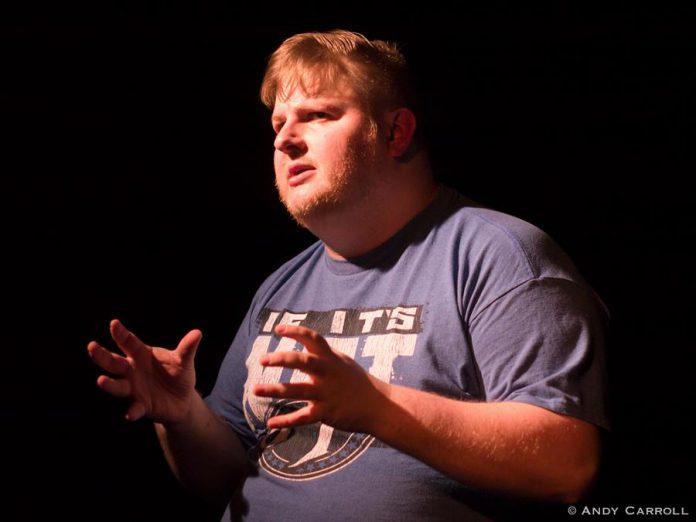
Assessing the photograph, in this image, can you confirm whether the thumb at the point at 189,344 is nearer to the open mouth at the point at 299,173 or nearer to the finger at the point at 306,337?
the open mouth at the point at 299,173

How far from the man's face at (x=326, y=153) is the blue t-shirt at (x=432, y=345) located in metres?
0.15

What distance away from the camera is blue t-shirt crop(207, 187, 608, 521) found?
122cm

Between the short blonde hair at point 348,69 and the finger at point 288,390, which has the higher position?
the short blonde hair at point 348,69

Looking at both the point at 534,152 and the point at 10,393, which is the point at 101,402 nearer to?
the point at 10,393

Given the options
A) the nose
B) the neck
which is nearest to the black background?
the neck

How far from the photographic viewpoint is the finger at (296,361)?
998mm

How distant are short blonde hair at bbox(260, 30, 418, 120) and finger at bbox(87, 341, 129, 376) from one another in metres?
0.71

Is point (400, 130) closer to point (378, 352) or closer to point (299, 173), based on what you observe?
point (299, 173)

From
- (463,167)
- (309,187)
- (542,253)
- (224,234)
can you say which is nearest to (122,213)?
(224,234)

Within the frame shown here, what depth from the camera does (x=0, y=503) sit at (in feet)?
6.57

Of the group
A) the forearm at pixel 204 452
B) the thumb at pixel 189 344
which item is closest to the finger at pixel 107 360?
the thumb at pixel 189 344

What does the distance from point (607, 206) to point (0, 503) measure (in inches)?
71.5

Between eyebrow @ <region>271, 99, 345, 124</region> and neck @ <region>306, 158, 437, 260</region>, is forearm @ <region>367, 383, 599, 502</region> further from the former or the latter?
eyebrow @ <region>271, 99, 345, 124</region>

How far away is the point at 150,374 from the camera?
4.97 feet
